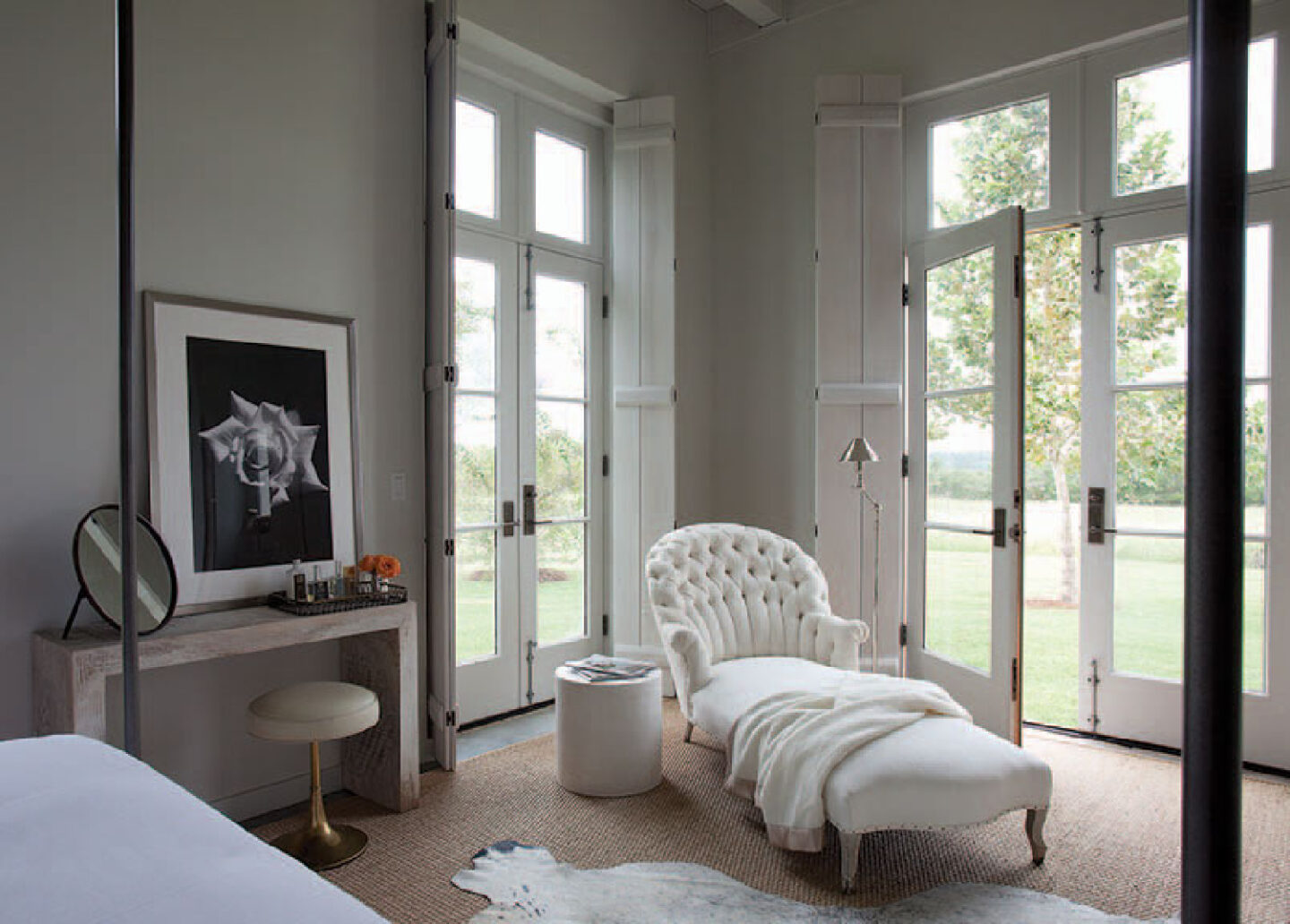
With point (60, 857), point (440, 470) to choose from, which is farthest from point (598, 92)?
point (60, 857)

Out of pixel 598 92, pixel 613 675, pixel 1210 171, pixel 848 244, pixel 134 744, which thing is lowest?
pixel 613 675

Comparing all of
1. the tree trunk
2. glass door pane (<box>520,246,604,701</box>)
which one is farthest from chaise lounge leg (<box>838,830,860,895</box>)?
the tree trunk

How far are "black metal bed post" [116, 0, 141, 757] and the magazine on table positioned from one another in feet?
6.10

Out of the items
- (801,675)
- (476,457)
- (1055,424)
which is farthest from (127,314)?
(1055,424)

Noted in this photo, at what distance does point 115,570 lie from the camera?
8.48 ft

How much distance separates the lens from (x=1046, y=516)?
878cm

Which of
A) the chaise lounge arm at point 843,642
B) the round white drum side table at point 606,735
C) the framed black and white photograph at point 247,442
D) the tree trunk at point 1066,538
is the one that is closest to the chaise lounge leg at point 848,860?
the round white drum side table at point 606,735

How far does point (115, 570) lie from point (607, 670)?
71.5 inches

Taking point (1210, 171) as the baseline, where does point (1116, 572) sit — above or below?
below

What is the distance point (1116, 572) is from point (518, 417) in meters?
3.05

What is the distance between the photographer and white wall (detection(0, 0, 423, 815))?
256 centimetres

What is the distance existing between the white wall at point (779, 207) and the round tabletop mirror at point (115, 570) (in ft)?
10.7

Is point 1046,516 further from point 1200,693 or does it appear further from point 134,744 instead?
point 1200,693

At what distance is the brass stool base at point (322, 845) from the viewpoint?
8.86 feet
